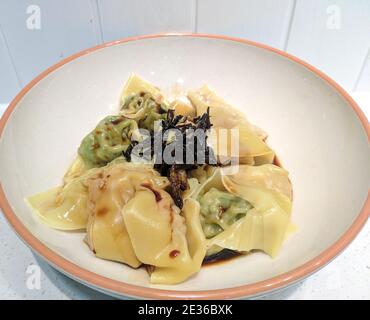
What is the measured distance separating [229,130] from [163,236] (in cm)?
55

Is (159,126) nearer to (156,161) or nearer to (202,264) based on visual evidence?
(156,161)

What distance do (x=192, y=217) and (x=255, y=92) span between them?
2.24 ft

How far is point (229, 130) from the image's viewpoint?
4.88 feet

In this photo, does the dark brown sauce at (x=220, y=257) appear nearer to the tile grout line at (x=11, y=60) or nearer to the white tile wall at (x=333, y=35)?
the white tile wall at (x=333, y=35)

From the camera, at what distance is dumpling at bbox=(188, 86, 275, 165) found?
1.45 metres

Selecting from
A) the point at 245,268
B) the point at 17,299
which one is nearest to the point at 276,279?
the point at 245,268

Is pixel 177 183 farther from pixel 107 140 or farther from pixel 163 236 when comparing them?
pixel 107 140

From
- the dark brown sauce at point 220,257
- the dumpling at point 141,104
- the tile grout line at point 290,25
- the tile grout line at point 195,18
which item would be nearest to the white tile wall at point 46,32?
the dumpling at point 141,104

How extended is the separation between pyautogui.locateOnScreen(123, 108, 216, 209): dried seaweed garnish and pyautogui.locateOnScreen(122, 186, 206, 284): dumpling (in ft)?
0.29

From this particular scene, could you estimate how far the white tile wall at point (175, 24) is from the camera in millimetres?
1579

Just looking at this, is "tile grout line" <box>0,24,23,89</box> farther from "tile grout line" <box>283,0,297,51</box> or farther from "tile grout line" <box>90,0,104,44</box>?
"tile grout line" <box>283,0,297,51</box>

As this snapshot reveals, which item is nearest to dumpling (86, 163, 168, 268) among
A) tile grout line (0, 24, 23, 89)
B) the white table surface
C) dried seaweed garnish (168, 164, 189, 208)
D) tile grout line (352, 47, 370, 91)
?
dried seaweed garnish (168, 164, 189, 208)

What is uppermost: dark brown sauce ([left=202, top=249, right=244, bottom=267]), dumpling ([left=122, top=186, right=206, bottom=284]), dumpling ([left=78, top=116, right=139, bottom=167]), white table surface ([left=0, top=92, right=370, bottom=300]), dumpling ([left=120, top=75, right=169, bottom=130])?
dumpling ([left=120, top=75, right=169, bottom=130])
